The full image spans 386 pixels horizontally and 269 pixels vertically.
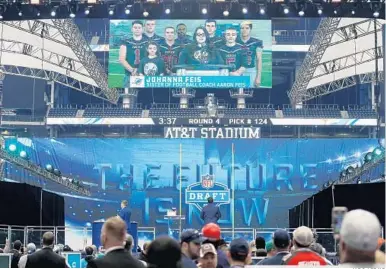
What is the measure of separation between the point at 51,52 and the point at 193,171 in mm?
10887

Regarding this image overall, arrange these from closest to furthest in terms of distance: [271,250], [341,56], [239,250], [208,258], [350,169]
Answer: [239,250] → [208,258] → [271,250] → [350,169] → [341,56]

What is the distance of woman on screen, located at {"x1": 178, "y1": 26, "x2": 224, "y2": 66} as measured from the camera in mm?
42656

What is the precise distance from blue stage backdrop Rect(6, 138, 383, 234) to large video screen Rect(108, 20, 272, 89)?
191 inches

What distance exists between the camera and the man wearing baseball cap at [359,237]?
284 cm

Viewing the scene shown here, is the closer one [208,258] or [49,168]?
[208,258]

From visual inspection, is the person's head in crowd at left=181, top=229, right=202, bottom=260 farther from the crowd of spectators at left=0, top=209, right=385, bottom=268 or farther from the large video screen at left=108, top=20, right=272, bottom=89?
the large video screen at left=108, top=20, right=272, bottom=89

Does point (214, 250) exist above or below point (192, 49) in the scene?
below

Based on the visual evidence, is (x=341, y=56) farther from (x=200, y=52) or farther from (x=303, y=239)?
(x=303, y=239)

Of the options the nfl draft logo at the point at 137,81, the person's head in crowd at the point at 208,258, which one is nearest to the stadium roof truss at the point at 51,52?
the nfl draft logo at the point at 137,81

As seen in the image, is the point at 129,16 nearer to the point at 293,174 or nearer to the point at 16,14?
the point at 16,14

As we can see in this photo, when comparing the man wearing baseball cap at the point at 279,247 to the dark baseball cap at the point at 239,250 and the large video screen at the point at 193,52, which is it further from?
the large video screen at the point at 193,52

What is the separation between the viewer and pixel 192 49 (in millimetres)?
43062

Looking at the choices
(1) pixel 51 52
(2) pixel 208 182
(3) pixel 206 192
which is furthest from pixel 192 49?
(3) pixel 206 192

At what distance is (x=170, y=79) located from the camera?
43.5 metres
